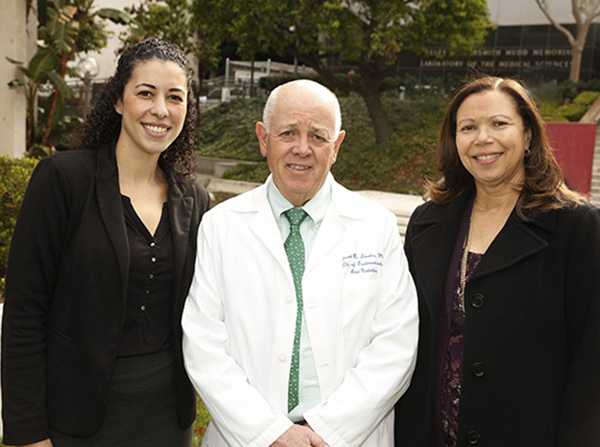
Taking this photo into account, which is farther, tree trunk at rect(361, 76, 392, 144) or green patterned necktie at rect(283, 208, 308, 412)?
tree trunk at rect(361, 76, 392, 144)

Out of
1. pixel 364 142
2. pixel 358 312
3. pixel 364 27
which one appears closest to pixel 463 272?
pixel 358 312

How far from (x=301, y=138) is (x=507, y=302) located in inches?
46.9

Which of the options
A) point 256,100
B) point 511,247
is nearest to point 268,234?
point 511,247

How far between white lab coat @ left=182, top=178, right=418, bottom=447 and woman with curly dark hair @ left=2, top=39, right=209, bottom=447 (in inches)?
7.5

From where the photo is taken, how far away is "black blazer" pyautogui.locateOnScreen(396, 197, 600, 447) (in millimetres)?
2561

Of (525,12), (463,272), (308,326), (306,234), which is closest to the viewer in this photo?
(308,326)

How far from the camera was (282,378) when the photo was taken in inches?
106

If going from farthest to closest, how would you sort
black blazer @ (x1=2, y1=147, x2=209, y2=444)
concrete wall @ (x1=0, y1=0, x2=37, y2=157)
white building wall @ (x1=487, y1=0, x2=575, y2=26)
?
white building wall @ (x1=487, y1=0, x2=575, y2=26) → concrete wall @ (x1=0, y1=0, x2=37, y2=157) → black blazer @ (x1=2, y1=147, x2=209, y2=444)

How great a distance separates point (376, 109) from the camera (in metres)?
21.2

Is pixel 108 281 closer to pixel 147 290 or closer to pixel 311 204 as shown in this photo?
pixel 147 290

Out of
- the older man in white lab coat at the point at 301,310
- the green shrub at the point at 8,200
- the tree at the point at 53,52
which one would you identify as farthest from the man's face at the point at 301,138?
the tree at the point at 53,52

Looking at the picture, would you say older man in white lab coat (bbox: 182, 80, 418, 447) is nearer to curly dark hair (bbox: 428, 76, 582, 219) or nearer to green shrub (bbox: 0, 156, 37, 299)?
curly dark hair (bbox: 428, 76, 582, 219)

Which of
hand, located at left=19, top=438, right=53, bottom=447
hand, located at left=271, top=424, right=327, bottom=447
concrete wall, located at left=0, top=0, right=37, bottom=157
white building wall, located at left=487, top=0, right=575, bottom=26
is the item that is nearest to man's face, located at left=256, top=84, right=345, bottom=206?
hand, located at left=271, top=424, right=327, bottom=447

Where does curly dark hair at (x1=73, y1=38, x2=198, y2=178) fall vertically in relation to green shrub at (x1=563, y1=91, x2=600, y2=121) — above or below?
below
